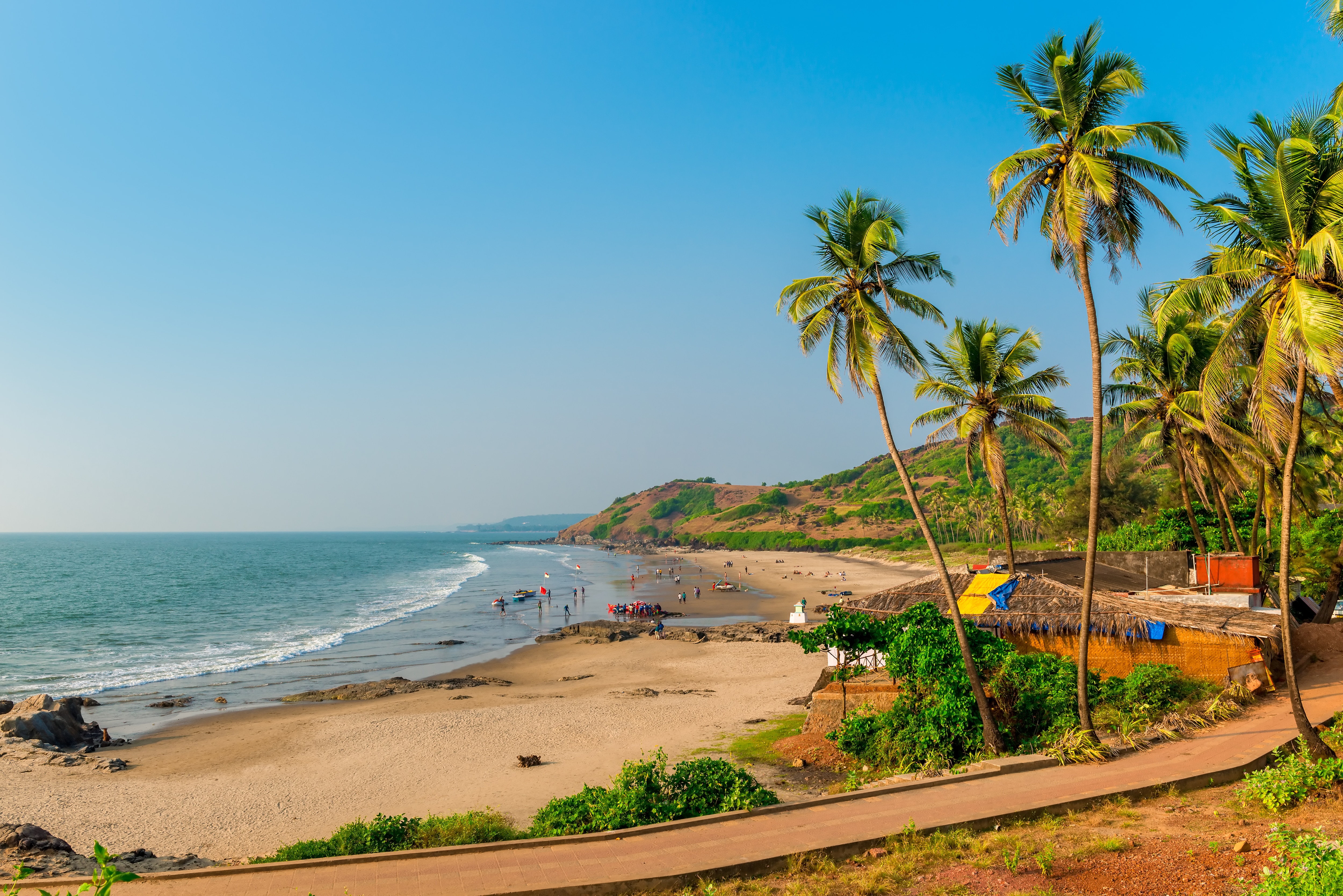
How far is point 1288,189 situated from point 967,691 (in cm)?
940

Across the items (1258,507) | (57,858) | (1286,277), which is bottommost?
(57,858)

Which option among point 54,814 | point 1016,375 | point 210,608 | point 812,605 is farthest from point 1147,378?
point 210,608

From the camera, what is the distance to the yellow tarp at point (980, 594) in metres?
18.7

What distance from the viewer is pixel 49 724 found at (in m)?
22.0

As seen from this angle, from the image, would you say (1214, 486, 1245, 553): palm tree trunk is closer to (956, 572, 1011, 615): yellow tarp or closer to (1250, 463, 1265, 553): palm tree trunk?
(1250, 463, 1265, 553): palm tree trunk

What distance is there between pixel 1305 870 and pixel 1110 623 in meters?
12.3

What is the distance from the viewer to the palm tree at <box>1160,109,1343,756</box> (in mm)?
9547

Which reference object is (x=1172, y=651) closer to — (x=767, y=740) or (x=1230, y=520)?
(x=767, y=740)

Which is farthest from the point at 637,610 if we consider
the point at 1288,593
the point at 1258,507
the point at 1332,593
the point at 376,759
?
the point at 1288,593

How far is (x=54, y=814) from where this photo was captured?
16.2 metres

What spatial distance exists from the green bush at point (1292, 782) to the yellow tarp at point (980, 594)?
29.3 feet

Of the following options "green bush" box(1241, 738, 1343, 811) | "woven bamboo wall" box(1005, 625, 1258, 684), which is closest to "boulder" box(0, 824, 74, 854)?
"green bush" box(1241, 738, 1343, 811)

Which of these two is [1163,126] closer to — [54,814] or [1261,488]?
[1261,488]

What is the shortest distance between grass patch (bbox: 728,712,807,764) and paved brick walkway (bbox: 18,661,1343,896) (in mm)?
6746
